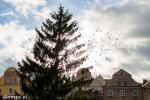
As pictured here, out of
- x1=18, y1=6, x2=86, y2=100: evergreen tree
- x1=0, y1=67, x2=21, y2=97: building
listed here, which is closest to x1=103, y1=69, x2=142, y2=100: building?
x1=0, y1=67, x2=21, y2=97: building

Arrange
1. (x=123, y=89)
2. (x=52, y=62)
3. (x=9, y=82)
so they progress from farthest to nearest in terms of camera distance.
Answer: (x=9, y=82)
(x=123, y=89)
(x=52, y=62)

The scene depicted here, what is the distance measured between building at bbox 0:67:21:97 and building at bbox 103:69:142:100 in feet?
61.5

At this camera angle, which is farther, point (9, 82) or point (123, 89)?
point (9, 82)

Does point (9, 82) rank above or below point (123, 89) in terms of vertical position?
above

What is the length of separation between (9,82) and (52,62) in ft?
141

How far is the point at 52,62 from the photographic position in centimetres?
→ 3862

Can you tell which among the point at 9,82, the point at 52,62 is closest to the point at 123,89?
the point at 9,82

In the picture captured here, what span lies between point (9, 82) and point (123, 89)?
24024 millimetres

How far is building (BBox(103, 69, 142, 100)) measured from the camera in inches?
3027

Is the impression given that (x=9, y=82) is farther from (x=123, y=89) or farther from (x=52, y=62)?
(x=52, y=62)

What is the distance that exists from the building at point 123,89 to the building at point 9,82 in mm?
18733

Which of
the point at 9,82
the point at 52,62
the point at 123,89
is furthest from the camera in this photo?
the point at 9,82

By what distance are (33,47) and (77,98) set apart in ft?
22.9

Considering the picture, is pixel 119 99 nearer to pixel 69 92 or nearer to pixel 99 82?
pixel 99 82
